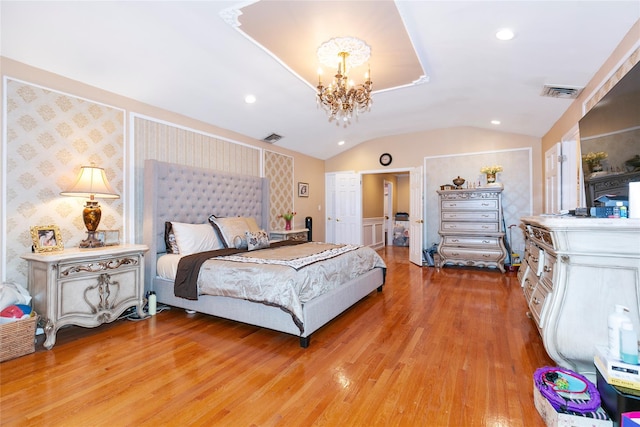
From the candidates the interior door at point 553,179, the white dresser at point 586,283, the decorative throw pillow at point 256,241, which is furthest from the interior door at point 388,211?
the white dresser at point 586,283

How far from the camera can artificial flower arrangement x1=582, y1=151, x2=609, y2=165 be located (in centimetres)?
212

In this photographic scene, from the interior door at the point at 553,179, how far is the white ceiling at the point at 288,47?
1.81ft

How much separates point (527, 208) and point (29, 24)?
7.03 meters

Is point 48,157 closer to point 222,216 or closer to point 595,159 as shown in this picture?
point 222,216

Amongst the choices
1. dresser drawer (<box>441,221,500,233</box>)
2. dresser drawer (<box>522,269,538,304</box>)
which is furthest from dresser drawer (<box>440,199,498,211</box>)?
dresser drawer (<box>522,269,538,304</box>)

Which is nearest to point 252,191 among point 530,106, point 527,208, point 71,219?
point 71,219

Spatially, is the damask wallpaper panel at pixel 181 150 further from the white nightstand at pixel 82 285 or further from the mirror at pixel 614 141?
the mirror at pixel 614 141

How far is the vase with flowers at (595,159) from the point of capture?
214 centimetres

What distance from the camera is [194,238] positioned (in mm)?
3617

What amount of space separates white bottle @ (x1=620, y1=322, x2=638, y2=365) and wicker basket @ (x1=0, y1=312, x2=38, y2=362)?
391 cm

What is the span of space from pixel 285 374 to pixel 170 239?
2290mm

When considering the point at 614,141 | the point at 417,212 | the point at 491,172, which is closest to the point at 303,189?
the point at 417,212

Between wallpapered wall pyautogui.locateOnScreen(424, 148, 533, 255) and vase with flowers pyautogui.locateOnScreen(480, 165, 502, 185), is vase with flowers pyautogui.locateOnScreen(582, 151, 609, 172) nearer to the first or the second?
vase with flowers pyautogui.locateOnScreen(480, 165, 502, 185)

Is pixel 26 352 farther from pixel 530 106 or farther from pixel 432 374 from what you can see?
pixel 530 106
